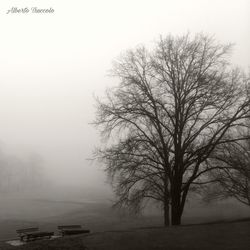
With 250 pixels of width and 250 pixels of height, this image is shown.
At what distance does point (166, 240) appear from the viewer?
18.6m

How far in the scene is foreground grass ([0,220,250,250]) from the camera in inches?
696

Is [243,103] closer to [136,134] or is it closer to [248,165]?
[248,165]

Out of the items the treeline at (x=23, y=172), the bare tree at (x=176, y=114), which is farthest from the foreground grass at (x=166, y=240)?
the treeline at (x=23, y=172)

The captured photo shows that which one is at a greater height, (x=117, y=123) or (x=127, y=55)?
(x=127, y=55)

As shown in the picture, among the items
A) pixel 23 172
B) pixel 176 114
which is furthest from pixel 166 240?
pixel 23 172

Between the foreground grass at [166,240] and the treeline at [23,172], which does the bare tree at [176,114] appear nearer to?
the foreground grass at [166,240]

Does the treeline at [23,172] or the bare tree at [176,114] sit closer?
the bare tree at [176,114]

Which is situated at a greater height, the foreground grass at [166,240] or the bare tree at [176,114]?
the bare tree at [176,114]

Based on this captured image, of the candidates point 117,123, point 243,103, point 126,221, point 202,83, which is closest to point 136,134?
point 117,123

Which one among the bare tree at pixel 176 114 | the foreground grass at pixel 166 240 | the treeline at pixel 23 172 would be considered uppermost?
the treeline at pixel 23 172

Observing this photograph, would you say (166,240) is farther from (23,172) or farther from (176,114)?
(23,172)

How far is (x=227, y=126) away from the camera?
76.8ft

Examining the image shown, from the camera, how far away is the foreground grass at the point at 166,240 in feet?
58.0

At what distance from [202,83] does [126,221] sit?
28436 millimetres
